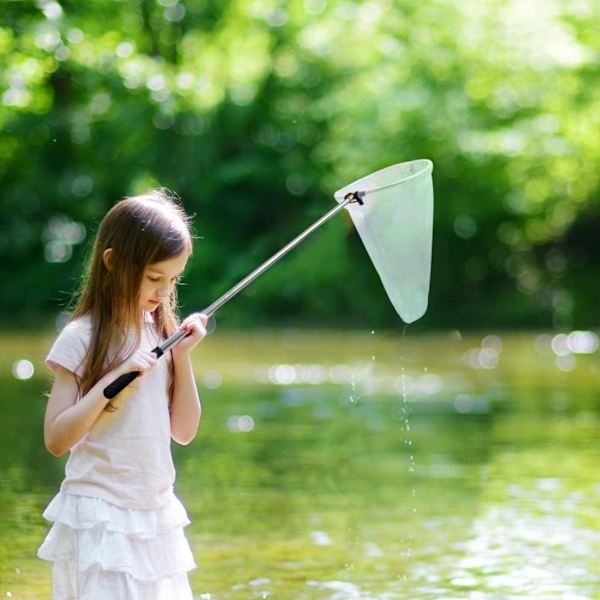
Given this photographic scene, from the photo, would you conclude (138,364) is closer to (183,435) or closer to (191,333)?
(191,333)

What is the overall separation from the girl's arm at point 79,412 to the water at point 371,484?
83.3 inches

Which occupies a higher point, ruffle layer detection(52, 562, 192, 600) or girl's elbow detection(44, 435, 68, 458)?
girl's elbow detection(44, 435, 68, 458)

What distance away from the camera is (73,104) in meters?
24.2

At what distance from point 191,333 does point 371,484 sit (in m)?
5.30

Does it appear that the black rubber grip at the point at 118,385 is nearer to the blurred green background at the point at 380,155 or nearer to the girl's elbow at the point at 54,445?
the girl's elbow at the point at 54,445

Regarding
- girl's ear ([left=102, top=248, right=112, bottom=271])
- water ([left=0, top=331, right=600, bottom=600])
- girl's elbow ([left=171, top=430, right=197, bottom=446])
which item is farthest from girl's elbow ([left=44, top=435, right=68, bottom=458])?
water ([left=0, top=331, right=600, bottom=600])

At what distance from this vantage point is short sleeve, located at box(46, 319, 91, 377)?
3.83 m

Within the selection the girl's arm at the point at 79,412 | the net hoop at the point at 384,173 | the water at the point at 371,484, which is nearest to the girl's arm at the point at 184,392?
the girl's arm at the point at 79,412

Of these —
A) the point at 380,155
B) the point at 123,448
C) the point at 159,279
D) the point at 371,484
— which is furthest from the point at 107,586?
the point at 380,155

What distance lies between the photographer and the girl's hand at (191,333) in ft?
12.6

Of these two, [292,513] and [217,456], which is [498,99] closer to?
[217,456]

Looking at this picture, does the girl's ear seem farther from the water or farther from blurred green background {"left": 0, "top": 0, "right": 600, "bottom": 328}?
blurred green background {"left": 0, "top": 0, "right": 600, "bottom": 328}

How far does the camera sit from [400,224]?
4414 mm

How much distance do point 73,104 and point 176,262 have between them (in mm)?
20731
